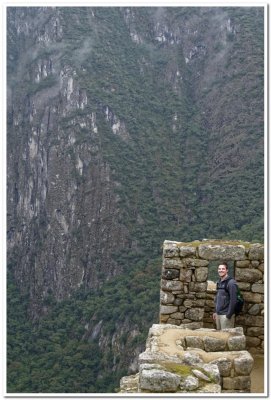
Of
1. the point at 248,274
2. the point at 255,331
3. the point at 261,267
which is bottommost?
the point at 255,331

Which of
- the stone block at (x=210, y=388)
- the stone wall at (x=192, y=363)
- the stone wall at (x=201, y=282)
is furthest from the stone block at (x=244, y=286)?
the stone block at (x=210, y=388)

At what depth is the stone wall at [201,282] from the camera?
26.9ft

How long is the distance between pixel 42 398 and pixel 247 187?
74.4m

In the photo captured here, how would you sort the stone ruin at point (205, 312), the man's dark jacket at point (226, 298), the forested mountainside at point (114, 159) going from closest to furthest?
the stone ruin at point (205, 312), the man's dark jacket at point (226, 298), the forested mountainside at point (114, 159)

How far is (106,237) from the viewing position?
104 metres

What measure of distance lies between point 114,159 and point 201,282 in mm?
102434

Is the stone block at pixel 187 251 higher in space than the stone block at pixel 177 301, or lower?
higher

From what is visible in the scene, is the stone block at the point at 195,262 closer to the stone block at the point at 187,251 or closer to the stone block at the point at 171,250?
the stone block at the point at 187,251

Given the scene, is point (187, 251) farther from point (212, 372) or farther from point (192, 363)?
point (212, 372)

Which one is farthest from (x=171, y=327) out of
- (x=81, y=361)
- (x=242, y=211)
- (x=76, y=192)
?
A: (x=76, y=192)

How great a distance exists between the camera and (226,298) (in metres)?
7.76

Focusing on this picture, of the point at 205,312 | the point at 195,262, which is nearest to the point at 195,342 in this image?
the point at 195,262

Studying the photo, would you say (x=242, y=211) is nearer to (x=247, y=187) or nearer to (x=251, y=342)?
(x=247, y=187)

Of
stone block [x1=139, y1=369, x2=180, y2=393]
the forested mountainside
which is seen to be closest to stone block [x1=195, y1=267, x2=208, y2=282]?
stone block [x1=139, y1=369, x2=180, y2=393]
